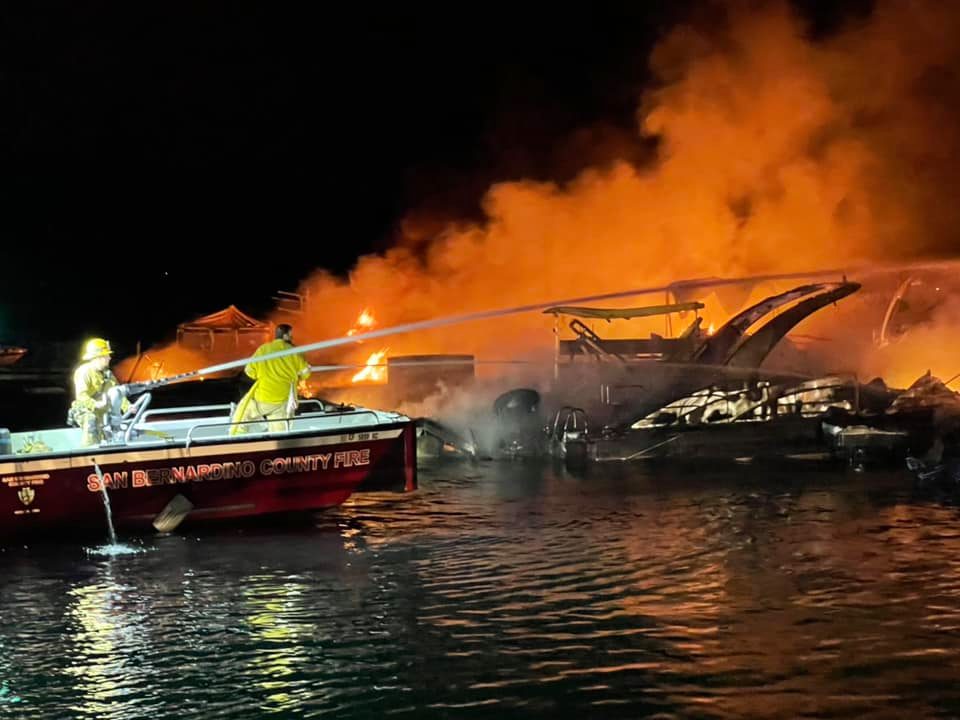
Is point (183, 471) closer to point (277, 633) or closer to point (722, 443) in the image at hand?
point (277, 633)

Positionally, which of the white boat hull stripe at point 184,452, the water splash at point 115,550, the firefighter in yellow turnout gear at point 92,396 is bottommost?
the water splash at point 115,550

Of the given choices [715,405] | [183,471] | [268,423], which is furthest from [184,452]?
[715,405]

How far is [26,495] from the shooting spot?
43.9 feet

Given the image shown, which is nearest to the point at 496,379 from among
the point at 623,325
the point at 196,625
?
the point at 623,325

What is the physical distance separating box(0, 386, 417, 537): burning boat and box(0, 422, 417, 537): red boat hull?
0.04ft

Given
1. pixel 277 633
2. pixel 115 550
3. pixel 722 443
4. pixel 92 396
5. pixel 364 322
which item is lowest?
pixel 277 633

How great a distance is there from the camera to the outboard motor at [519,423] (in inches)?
896

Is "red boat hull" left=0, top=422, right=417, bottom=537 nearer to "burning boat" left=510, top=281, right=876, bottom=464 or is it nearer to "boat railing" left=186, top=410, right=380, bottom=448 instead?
"boat railing" left=186, top=410, right=380, bottom=448

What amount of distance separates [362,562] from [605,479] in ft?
24.0

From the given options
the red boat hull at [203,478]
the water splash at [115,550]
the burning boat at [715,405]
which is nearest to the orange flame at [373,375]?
the burning boat at [715,405]

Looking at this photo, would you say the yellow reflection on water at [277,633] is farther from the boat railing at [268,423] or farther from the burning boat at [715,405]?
the burning boat at [715,405]

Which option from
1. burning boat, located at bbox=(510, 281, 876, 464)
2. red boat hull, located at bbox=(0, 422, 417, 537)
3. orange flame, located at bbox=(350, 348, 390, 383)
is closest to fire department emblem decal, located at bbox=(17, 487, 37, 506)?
red boat hull, located at bbox=(0, 422, 417, 537)

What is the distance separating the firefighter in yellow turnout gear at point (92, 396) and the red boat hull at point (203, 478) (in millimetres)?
→ 537

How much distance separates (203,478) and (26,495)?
2.08 metres
